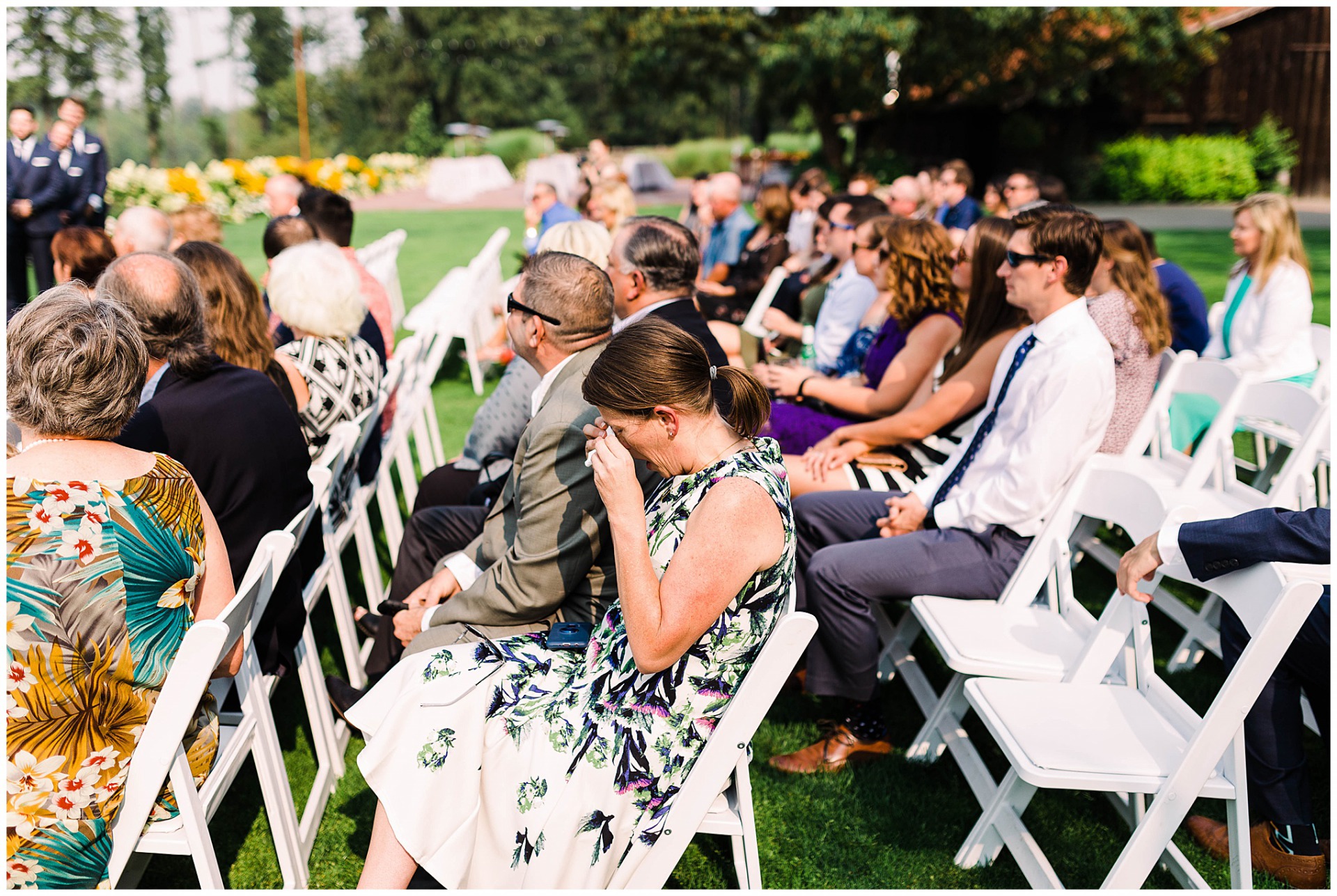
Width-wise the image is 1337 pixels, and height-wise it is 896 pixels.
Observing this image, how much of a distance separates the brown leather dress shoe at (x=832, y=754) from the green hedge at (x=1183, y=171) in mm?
27885

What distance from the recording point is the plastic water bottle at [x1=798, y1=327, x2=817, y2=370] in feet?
19.4

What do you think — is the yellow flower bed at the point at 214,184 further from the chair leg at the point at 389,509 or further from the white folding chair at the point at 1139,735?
the white folding chair at the point at 1139,735

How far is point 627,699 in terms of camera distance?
85.6 inches

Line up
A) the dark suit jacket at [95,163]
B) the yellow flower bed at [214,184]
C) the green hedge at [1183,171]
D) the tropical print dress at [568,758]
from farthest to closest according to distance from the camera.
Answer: the green hedge at [1183,171] → the yellow flower bed at [214,184] → the dark suit jacket at [95,163] → the tropical print dress at [568,758]

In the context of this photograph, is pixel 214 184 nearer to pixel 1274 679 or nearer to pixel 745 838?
pixel 745 838

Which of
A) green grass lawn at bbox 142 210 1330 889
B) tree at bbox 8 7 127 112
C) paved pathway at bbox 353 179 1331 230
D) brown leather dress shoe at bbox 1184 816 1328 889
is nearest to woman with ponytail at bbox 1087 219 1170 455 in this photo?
green grass lawn at bbox 142 210 1330 889

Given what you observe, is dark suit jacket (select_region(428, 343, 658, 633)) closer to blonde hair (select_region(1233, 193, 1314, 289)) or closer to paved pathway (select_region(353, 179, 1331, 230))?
blonde hair (select_region(1233, 193, 1314, 289))

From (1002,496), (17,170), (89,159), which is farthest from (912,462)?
(17,170)

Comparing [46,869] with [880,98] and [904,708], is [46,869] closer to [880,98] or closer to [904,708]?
[904,708]

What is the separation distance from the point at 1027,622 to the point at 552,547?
158 cm

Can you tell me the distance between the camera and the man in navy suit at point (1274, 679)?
226cm

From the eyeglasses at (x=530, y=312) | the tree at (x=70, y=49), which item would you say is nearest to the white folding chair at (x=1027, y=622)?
the eyeglasses at (x=530, y=312)

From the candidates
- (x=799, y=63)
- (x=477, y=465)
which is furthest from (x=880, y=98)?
(x=477, y=465)

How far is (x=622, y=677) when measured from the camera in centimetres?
221
